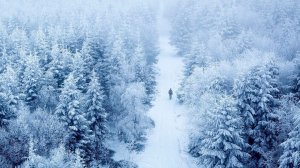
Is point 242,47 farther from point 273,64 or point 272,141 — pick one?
point 272,141

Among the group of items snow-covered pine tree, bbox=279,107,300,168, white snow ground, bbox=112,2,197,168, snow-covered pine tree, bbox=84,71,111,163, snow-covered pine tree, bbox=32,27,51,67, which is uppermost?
snow-covered pine tree, bbox=32,27,51,67

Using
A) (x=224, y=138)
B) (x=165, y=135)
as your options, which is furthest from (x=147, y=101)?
(x=224, y=138)

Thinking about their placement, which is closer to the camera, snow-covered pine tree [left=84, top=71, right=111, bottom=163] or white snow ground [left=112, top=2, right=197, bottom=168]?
snow-covered pine tree [left=84, top=71, right=111, bottom=163]

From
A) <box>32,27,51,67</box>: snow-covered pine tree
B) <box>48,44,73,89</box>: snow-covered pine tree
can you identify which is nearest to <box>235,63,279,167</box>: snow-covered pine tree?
<box>48,44,73,89</box>: snow-covered pine tree

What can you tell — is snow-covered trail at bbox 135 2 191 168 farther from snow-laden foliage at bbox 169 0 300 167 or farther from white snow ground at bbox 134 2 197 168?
snow-laden foliage at bbox 169 0 300 167

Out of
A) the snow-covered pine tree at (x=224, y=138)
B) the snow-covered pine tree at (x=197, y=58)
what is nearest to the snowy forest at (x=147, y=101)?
the snow-covered pine tree at (x=224, y=138)

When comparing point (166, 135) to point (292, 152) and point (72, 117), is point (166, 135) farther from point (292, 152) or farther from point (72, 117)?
point (292, 152)
